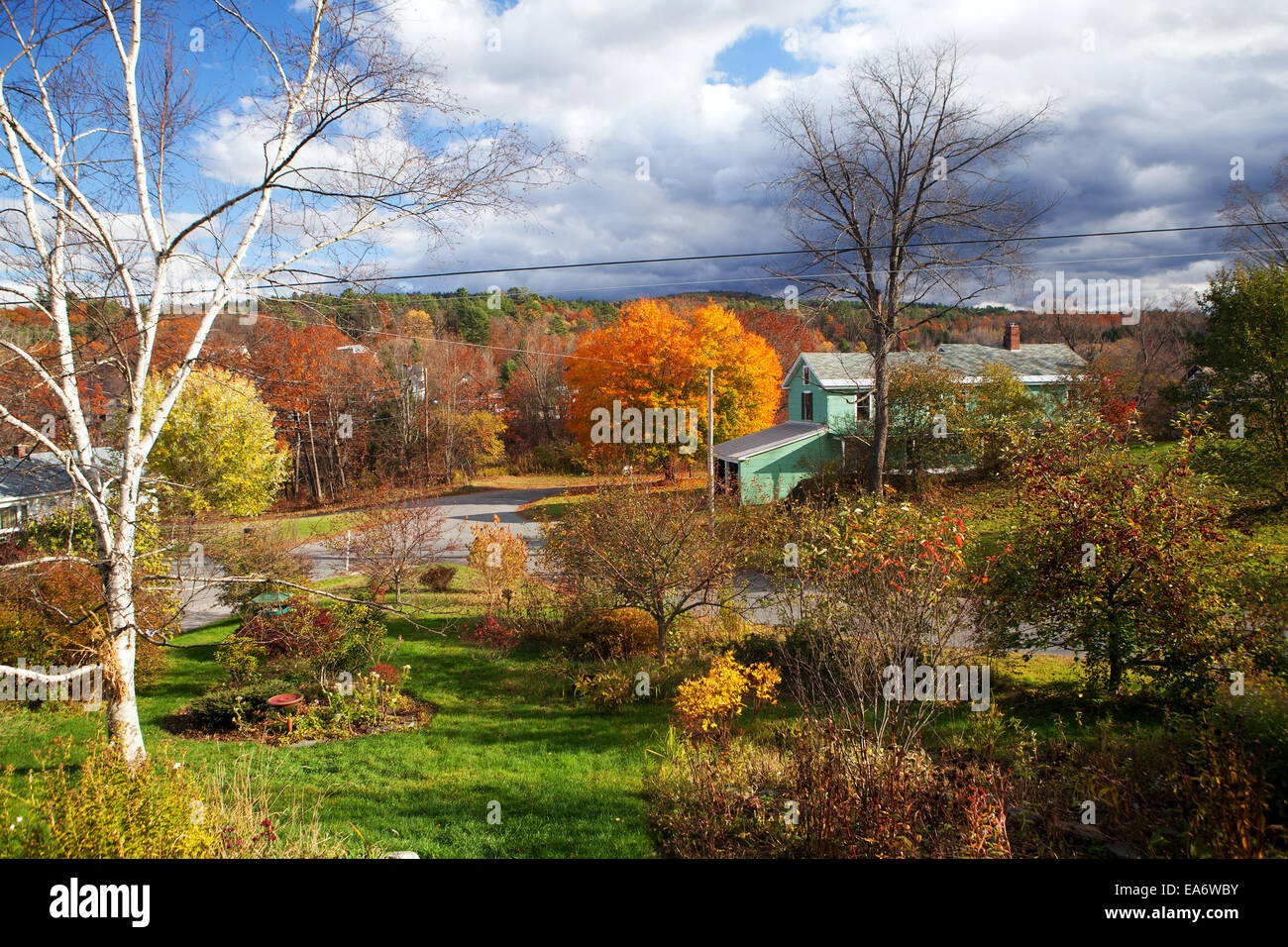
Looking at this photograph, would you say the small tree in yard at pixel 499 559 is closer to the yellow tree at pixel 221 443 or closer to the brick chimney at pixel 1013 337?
the yellow tree at pixel 221 443

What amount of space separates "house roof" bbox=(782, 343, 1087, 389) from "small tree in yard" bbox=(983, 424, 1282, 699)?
19.4 metres

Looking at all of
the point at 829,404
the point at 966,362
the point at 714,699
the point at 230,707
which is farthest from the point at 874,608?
the point at 966,362

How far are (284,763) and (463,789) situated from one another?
253 cm

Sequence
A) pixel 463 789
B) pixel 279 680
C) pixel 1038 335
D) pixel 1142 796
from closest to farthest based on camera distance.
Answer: pixel 1142 796 → pixel 463 789 → pixel 279 680 → pixel 1038 335

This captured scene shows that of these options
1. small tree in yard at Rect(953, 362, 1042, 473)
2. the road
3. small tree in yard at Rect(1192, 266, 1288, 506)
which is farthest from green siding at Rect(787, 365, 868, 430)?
the road

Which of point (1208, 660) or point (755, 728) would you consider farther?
point (755, 728)

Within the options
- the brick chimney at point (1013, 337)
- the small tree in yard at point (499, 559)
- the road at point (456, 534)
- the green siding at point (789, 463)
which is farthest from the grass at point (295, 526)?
the brick chimney at point (1013, 337)

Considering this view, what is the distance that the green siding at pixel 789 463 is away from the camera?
29.1 m

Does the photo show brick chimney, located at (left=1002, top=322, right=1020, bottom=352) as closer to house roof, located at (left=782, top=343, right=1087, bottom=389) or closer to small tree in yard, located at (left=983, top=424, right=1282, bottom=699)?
house roof, located at (left=782, top=343, right=1087, bottom=389)

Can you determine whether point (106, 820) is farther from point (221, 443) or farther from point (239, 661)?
point (221, 443)

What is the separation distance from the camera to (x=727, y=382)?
35594 millimetres

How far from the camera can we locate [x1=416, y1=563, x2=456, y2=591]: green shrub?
63.4ft
